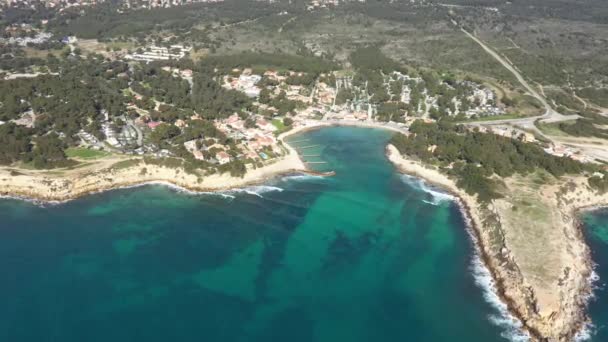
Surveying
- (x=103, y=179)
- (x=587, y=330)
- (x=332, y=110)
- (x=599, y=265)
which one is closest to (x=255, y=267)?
(x=103, y=179)

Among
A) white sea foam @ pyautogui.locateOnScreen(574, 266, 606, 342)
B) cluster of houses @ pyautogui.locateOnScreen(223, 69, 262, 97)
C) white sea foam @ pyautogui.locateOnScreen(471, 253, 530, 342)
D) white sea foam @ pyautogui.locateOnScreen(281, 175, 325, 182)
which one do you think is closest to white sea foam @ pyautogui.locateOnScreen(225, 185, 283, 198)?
white sea foam @ pyautogui.locateOnScreen(281, 175, 325, 182)

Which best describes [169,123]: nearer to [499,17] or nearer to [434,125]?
[434,125]

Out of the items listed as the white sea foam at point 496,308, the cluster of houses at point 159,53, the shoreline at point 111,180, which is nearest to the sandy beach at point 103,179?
the shoreline at point 111,180

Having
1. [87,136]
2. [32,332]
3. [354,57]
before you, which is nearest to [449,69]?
[354,57]

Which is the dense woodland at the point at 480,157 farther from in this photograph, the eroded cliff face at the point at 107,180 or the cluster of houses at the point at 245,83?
the cluster of houses at the point at 245,83

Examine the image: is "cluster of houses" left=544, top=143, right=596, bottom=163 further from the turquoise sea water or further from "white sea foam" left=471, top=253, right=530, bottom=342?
"white sea foam" left=471, top=253, right=530, bottom=342

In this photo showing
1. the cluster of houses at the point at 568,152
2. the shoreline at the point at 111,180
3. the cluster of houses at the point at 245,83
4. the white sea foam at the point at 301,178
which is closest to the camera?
the shoreline at the point at 111,180
